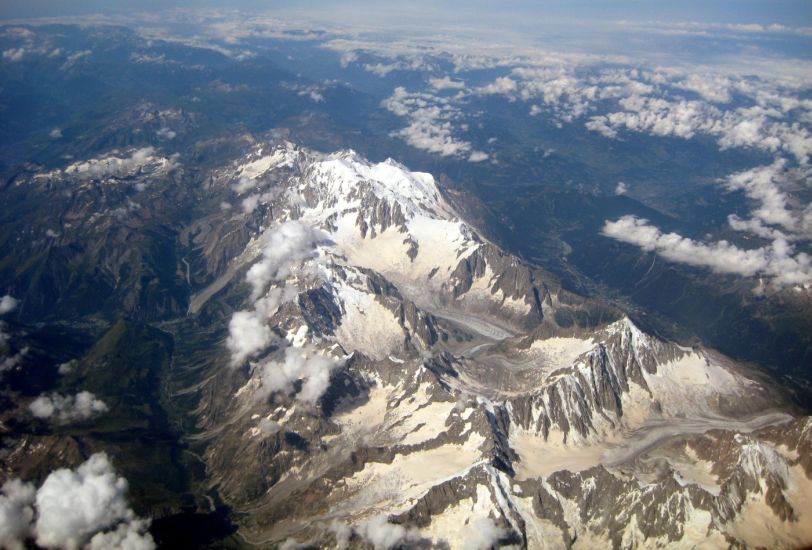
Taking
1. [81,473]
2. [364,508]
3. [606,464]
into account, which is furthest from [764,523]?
[81,473]

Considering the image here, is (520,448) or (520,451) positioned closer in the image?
(520,451)

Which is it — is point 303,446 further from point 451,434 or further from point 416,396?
point 451,434

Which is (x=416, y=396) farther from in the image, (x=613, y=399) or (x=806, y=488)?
(x=806, y=488)

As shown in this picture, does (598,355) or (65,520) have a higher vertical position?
(598,355)

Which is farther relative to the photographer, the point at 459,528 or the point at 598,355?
the point at 598,355

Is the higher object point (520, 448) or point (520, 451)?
point (520, 451)

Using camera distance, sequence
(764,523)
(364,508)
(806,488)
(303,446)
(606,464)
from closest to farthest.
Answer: (764,523)
(806,488)
(364,508)
(606,464)
(303,446)

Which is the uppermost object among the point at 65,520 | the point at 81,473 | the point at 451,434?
the point at 451,434

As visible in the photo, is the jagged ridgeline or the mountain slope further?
the mountain slope

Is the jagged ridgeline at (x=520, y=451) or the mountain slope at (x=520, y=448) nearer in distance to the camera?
the jagged ridgeline at (x=520, y=451)

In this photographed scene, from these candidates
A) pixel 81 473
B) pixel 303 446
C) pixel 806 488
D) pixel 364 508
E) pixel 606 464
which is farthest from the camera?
pixel 303 446
